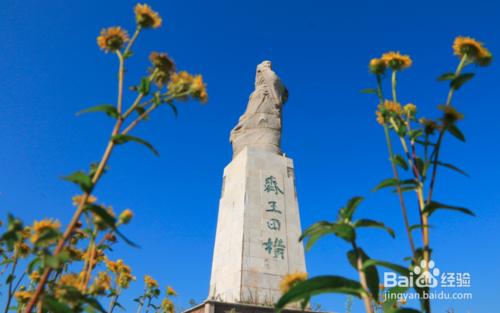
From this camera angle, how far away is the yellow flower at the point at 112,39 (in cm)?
204

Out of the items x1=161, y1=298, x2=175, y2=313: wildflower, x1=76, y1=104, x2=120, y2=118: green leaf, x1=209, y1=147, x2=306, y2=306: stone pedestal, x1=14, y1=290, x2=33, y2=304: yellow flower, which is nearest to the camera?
x1=76, y1=104, x2=120, y2=118: green leaf

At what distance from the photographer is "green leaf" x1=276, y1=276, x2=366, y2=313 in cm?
152

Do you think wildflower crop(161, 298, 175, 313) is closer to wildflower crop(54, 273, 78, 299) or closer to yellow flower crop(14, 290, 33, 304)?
yellow flower crop(14, 290, 33, 304)

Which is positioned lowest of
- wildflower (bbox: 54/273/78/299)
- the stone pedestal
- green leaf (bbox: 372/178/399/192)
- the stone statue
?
wildflower (bbox: 54/273/78/299)

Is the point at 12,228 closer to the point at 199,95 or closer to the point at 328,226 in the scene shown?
the point at 199,95

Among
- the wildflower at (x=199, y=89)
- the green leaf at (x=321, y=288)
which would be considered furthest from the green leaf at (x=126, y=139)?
the green leaf at (x=321, y=288)

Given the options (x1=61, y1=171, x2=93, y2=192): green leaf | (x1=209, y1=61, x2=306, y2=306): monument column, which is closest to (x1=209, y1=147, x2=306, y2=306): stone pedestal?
(x1=209, y1=61, x2=306, y2=306): monument column

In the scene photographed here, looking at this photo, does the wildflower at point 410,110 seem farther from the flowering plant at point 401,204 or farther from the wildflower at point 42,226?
the wildflower at point 42,226

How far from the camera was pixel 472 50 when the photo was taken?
2021mm

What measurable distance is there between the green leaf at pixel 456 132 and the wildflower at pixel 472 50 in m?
0.50

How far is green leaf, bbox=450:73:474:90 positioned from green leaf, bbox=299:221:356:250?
2.76 feet

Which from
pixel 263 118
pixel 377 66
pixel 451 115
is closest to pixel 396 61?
pixel 377 66

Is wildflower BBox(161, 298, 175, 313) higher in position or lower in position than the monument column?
lower

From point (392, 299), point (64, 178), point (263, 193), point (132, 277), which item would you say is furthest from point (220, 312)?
point (64, 178)
